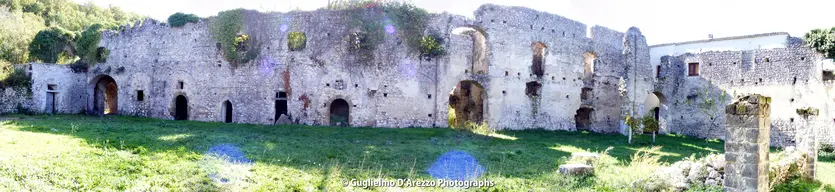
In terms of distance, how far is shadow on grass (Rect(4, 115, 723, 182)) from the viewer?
10938mm

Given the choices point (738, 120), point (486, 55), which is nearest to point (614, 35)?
point (486, 55)

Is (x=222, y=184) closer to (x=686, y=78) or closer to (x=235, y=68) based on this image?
(x=235, y=68)

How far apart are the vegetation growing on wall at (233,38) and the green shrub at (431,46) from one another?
7.27 metres

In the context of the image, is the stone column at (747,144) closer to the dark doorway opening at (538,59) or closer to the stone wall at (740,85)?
the stone wall at (740,85)

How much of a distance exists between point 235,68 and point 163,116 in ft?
15.9

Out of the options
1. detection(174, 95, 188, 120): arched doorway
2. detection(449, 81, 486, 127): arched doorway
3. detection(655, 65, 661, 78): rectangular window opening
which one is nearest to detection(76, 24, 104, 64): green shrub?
detection(174, 95, 188, 120): arched doorway

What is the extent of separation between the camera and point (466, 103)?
26219 mm

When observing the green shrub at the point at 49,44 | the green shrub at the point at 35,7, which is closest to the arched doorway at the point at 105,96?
the green shrub at the point at 49,44

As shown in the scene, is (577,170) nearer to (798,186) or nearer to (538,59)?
(798,186)

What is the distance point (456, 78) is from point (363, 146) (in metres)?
8.90

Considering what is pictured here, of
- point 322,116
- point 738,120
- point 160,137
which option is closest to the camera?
point 738,120

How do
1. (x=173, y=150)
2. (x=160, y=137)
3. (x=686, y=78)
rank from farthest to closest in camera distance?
(x=686, y=78), (x=160, y=137), (x=173, y=150)

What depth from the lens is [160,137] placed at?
538 inches

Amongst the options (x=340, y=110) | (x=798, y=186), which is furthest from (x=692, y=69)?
(x=340, y=110)
